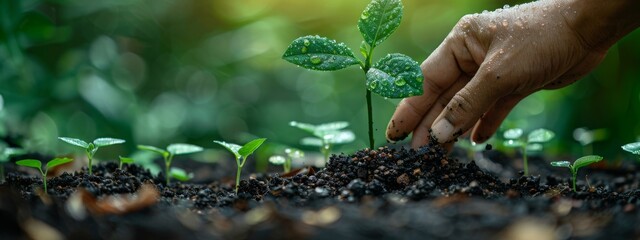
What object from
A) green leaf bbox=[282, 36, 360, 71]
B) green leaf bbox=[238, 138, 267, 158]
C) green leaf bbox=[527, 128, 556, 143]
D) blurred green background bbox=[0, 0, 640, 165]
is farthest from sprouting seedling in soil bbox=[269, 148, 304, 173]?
blurred green background bbox=[0, 0, 640, 165]

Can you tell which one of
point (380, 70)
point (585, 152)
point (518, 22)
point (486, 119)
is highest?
point (518, 22)

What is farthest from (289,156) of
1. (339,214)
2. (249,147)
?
(339,214)

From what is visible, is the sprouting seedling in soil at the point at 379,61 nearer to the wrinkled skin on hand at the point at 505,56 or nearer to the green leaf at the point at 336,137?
the wrinkled skin on hand at the point at 505,56

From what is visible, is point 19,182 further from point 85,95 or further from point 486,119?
point 85,95

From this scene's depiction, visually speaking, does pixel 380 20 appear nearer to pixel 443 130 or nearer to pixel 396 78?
pixel 396 78

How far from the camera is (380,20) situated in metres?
1.57

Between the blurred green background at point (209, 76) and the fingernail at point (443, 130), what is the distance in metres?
1.61

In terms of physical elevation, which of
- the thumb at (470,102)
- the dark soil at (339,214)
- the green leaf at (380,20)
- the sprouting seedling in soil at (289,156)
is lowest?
the dark soil at (339,214)

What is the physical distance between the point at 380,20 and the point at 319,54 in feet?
0.65

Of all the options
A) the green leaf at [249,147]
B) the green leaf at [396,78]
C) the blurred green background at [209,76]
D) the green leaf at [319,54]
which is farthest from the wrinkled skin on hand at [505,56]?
the blurred green background at [209,76]

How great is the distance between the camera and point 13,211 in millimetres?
932

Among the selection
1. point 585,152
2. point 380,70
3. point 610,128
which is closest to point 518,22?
point 380,70

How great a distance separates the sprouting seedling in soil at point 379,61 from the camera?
143 cm

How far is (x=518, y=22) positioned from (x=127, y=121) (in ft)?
8.48
